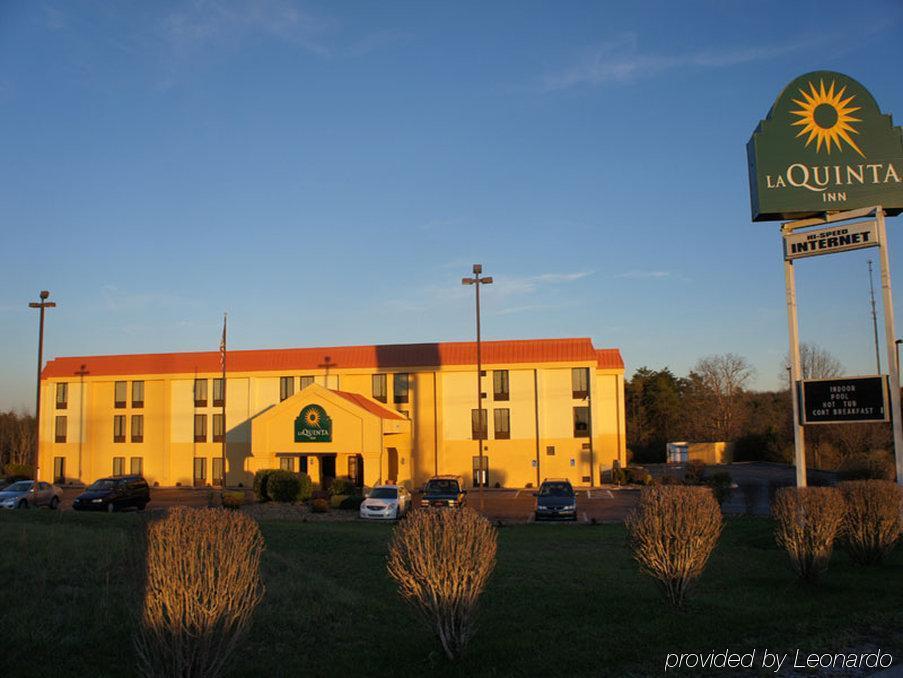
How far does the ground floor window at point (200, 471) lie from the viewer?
4891 centimetres

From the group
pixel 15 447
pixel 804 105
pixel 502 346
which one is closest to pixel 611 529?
pixel 804 105

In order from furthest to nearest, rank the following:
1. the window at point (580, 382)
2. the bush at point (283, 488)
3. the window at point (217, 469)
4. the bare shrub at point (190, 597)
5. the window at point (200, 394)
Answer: the window at point (200, 394), the window at point (217, 469), the window at point (580, 382), the bush at point (283, 488), the bare shrub at point (190, 597)

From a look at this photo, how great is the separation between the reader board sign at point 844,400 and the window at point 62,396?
47190 mm

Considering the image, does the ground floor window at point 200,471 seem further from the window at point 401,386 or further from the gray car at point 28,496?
the gray car at point 28,496

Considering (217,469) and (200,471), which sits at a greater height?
(217,469)

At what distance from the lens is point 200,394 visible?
163ft

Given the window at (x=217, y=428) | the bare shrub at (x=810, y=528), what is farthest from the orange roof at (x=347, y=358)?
the bare shrub at (x=810, y=528)

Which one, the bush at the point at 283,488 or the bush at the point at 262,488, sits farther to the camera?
the bush at the point at 262,488

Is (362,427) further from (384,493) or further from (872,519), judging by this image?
(872,519)

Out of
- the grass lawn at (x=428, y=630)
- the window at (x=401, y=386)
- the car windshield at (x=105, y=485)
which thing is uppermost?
the window at (x=401, y=386)

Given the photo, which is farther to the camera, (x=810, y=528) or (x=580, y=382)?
(x=580, y=382)

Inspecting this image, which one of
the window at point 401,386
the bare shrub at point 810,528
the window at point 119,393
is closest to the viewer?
the bare shrub at point 810,528

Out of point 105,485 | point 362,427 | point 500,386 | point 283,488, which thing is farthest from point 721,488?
point 105,485

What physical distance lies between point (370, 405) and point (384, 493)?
1334cm
